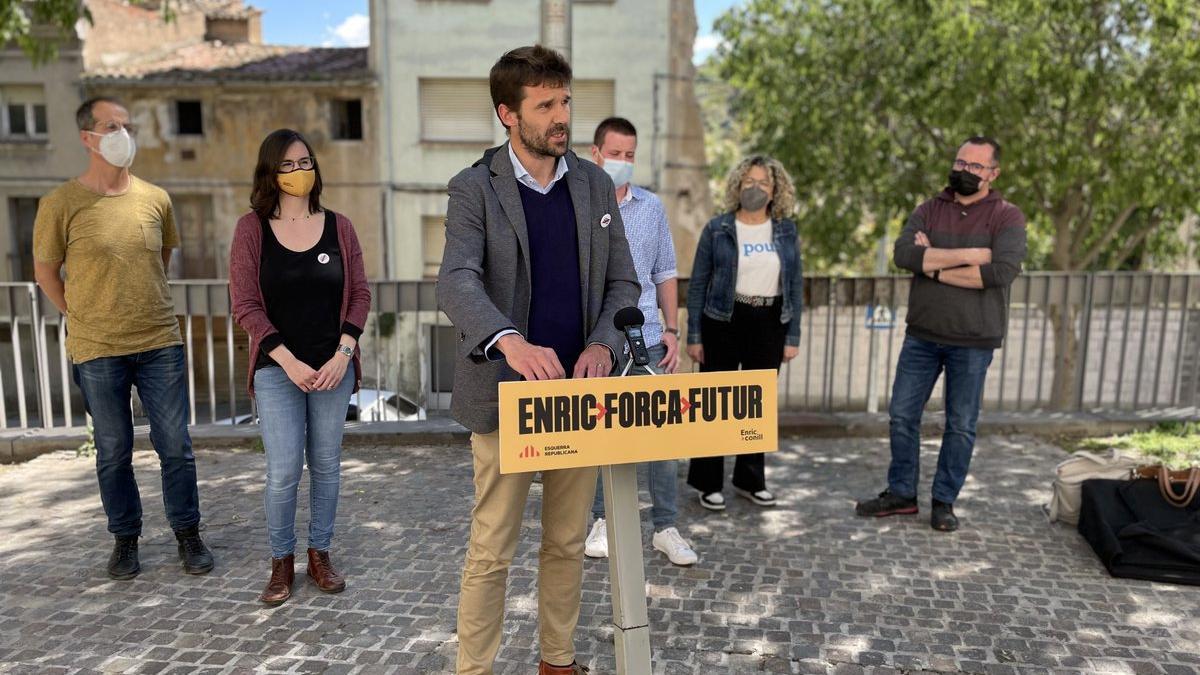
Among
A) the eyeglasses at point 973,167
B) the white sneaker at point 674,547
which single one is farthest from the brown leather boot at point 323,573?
the eyeglasses at point 973,167

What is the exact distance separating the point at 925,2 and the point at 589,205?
1510 centimetres

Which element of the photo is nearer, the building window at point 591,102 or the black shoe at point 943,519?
the black shoe at point 943,519

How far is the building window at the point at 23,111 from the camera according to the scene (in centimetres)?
2317

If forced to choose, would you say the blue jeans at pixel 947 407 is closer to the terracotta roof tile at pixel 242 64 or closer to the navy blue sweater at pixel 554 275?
the navy blue sweater at pixel 554 275

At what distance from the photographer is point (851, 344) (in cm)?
728

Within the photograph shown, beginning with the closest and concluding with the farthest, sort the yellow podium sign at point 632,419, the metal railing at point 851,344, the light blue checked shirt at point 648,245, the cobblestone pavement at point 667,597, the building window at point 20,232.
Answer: the yellow podium sign at point 632,419
the cobblestone pavement at point 667,597
the light blue checked shirt at point 648,245
the metal railing at point 851,344
the building window at point 20,232

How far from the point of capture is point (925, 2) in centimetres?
1545

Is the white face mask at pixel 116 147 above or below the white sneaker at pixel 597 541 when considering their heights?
above

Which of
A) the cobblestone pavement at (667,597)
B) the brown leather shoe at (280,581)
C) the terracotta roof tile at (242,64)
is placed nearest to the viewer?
the cobblestone pavement at (667,597)

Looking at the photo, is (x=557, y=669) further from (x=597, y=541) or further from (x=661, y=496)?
(x=661, y=496)

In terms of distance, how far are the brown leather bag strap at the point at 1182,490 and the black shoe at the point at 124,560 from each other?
207 inches

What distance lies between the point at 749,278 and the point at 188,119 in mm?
22345

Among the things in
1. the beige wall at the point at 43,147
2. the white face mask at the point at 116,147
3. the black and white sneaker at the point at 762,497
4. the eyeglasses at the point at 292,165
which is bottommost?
the black and white sneaker at the point at 762,497

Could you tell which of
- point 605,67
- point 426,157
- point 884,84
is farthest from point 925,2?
point 426,157
